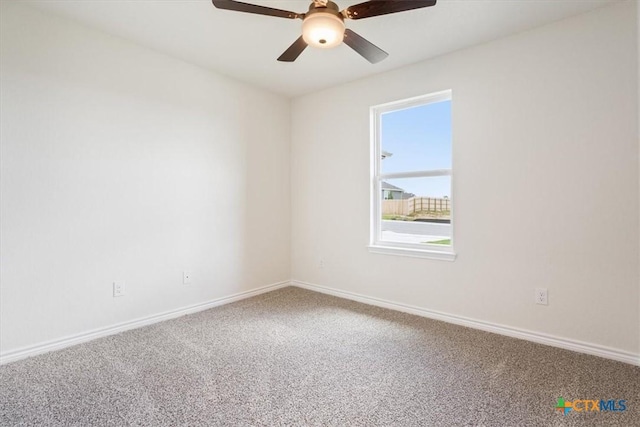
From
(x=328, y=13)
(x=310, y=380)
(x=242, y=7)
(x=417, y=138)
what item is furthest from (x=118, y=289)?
(x=417, y=138)

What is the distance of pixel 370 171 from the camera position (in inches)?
134

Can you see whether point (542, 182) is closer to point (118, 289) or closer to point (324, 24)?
point (324, 24)

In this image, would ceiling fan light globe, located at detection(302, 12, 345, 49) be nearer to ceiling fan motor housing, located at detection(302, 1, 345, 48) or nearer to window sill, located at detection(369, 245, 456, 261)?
ceiling fan motor housing, located at detection(302, 1, 345, 48)

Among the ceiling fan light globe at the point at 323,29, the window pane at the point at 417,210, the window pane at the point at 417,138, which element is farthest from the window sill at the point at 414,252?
the ceiling fan light globe at the point at 323,29

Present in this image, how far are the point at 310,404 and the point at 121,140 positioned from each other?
8.06ft

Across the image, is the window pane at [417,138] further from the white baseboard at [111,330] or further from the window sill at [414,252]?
the white baseboard at [111,330]

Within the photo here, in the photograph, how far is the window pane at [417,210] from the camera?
Answer: 3006mm

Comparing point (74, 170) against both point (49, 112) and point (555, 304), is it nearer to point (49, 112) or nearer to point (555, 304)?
point (49, 112)

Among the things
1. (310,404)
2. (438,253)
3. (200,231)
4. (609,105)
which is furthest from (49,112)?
(609,105)

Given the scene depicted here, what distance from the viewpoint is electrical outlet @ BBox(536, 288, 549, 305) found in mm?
2406

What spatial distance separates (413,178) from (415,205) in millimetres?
273

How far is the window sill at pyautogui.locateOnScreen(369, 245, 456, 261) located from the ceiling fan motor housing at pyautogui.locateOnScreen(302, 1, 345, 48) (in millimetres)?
1988

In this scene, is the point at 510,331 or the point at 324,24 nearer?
the point at 324,24

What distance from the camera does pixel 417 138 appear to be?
10.4 feet
